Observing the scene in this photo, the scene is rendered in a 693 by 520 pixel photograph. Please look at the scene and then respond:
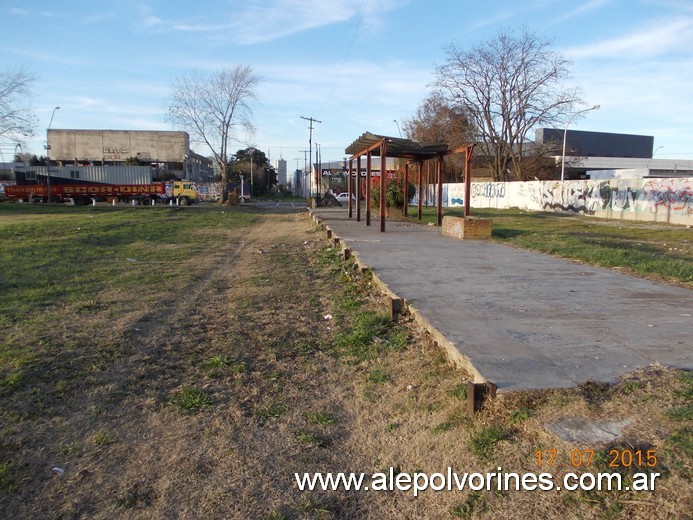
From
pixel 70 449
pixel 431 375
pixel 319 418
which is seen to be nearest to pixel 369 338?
pixel 431 375

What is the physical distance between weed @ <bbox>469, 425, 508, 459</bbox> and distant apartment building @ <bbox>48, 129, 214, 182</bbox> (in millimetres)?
75142

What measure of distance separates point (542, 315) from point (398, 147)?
1267 centimetres

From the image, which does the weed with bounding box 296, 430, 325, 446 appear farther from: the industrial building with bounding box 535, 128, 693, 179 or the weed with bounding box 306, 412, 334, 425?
the industrial building with bounding box 535, 128, 693, 179

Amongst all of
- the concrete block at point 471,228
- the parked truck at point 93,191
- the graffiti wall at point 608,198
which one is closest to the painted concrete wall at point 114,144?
the parked truck at point 93,191

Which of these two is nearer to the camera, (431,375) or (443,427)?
(443,427)

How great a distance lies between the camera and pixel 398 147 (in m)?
17.5

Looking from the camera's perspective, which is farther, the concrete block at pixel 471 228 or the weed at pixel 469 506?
the concrete block at pixel 471 228

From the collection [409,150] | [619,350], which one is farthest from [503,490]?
[409,150]

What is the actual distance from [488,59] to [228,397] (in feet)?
135

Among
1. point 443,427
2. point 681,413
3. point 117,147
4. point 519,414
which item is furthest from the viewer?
point 117,147

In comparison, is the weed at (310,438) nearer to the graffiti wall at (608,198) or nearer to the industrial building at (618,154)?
the graffiti wall at (608,198)

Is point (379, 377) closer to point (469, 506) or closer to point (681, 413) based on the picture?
point (469, 506)

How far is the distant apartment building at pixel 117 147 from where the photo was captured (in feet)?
240

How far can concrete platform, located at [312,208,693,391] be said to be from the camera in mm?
4020
